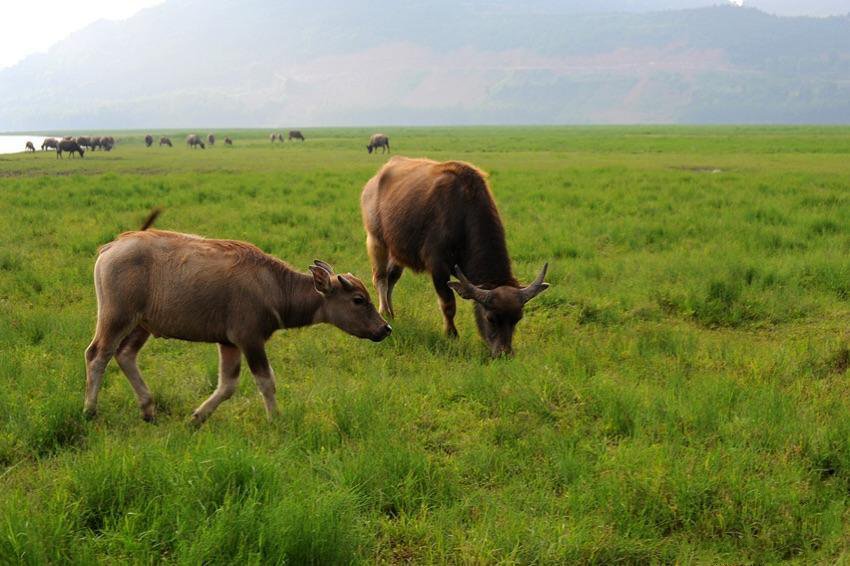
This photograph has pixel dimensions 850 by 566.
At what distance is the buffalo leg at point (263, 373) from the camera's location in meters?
5.17

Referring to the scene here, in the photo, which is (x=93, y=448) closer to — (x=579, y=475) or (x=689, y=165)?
(x=579, y=475)

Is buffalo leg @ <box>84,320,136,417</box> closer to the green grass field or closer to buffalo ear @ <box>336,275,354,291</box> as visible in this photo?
the green grass field

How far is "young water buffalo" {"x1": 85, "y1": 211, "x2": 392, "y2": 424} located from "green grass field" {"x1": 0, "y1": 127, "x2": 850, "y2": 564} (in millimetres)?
358

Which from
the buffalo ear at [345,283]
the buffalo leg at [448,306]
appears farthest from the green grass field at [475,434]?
the buffalo ear at [345,283]

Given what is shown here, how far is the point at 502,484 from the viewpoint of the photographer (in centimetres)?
436

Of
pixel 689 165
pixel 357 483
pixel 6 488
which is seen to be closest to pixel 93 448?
pixel 6 488

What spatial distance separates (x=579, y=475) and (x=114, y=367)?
4.54m

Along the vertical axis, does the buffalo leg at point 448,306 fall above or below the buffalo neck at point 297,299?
below

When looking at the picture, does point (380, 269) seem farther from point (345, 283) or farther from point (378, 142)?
point (378, 142)

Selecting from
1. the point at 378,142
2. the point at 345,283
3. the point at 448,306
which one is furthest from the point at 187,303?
the point at 378,142

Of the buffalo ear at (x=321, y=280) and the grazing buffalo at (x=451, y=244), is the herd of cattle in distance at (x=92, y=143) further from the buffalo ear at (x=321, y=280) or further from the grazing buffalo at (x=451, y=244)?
the buffalo ear at (x=321, y=280)

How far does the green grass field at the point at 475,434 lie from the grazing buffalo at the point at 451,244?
480 mm

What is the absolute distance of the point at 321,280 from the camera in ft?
18.0

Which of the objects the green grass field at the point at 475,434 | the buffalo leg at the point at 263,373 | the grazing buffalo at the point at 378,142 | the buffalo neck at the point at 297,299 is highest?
the grazing buffalo at the point at 378,142
